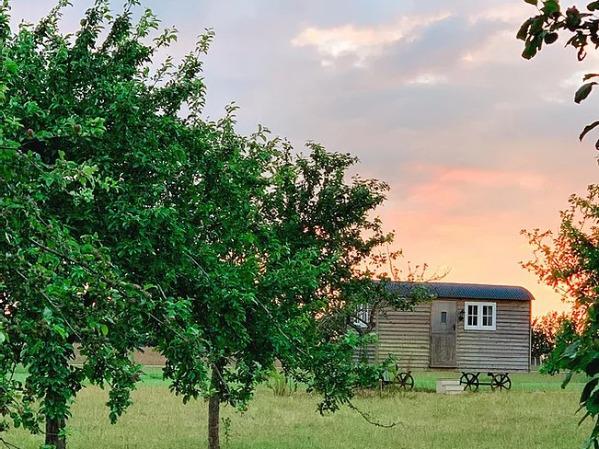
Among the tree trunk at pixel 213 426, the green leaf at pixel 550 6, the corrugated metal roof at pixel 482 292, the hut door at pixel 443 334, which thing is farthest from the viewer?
the corrugated metal roof at pixel 482 292

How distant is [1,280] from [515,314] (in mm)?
45886

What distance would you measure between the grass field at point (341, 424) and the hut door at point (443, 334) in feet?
54.6

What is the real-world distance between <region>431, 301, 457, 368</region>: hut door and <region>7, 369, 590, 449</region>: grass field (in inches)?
655

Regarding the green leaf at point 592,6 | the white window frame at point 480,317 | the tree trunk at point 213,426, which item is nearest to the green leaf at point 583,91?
the green leaf at point 592,6

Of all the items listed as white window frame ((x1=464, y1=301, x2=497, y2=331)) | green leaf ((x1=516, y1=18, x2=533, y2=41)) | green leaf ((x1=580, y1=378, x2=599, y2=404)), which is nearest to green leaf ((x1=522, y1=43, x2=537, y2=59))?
green leaf ((x1=516, y1=18, x2=533, y2=41))

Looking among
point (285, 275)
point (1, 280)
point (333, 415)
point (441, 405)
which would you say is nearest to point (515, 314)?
point (441, 405)

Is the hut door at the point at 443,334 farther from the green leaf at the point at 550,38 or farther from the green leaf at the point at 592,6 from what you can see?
the green leaf at the point at 550,38

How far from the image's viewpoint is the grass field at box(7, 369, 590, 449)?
62.7 feet

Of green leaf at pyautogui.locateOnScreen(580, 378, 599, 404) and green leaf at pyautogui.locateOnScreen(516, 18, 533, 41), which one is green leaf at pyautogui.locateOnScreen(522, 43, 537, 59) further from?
green leaf at pyautogui.locateOnScreen(580, 378, 599, 404)

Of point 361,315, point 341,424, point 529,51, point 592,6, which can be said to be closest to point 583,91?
point 529,51

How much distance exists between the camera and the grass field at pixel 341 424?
19.1 metres

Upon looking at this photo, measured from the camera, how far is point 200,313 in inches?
490

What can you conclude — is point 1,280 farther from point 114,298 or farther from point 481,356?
point 481,356

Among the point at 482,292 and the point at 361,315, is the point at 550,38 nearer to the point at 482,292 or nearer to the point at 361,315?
the point at 361,315
